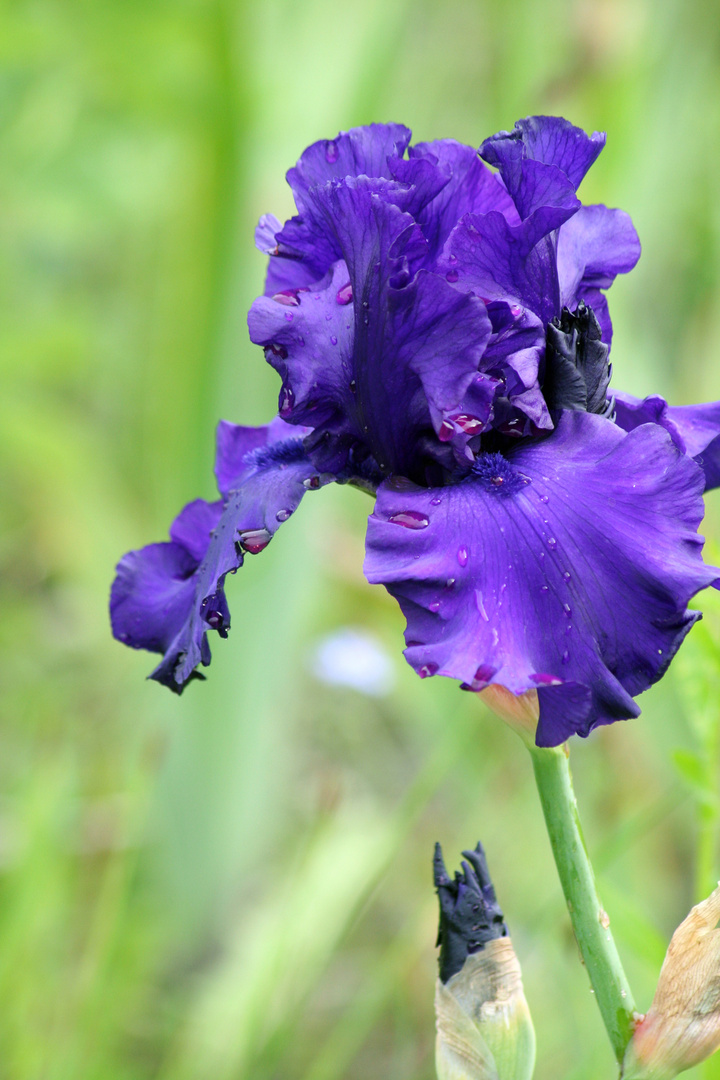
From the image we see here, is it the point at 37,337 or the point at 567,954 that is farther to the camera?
the point at 37,337

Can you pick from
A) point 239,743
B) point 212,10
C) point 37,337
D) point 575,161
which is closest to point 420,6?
point 212,10

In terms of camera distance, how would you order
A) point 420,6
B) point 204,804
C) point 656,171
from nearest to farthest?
point 204,804
point 656,171
point 420,6

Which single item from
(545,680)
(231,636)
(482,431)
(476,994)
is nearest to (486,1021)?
(476,994)

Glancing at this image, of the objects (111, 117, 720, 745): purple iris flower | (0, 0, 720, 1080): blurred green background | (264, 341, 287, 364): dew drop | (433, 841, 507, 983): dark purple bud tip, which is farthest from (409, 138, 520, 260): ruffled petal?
(0, 0, 720, 1080): blurred green background

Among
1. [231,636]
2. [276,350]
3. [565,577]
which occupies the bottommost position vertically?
[231,636]

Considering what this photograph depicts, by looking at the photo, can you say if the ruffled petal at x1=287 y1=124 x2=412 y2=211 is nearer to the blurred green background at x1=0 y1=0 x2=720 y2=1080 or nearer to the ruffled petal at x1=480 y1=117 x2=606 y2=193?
the ruffled petal at x1=480 y1=117 x2=606 y2=193

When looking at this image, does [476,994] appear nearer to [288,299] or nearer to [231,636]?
[288,299]

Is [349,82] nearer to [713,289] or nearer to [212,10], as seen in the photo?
[212,10]
